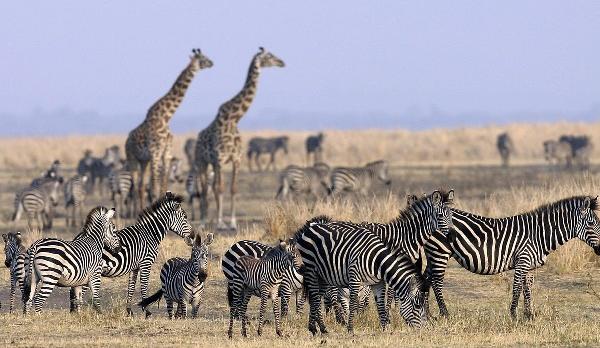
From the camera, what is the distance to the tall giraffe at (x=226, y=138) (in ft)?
73.8

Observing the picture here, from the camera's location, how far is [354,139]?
187 ft

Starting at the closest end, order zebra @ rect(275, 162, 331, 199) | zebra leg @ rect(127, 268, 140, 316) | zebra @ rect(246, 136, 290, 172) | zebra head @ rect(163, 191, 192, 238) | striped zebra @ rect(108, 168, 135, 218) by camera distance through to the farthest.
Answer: zebra leg @ rect(127, 268, 140, 316)
zebra head @ rect(163, 191, 192, 238)
striped zebra @ rect(108, 168, 135, 218)
zebra @ rect(275, 162, 331, 199)
zebra @ rect(246, 136, 290, 172)

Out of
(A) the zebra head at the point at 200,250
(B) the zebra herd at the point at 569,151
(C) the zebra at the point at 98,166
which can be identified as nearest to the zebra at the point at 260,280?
(A) the zebra head at the point at 200,250

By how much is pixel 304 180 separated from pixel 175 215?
544 inches

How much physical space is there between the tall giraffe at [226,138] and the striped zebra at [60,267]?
9.62 meters

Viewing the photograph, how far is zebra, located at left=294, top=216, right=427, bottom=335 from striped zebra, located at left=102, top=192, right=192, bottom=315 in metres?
1.74

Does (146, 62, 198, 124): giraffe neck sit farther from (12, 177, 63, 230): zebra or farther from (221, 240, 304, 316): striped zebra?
A: (221, 240, 304, 316): striped zebra

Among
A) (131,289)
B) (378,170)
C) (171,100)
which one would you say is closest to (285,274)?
(131,289)

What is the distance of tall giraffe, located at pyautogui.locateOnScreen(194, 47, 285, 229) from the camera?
22500 millimetres

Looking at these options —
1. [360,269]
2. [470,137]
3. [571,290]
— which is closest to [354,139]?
[470,137]

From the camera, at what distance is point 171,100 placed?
2286 cm

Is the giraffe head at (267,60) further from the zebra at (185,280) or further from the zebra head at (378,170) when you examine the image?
the zebra at (185,280)

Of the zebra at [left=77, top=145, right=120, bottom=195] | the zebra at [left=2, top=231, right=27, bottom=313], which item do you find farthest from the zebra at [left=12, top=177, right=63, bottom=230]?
the zebra at [left=2, top=231, right=27, bottom=313]

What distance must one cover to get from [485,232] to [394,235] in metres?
0.95
